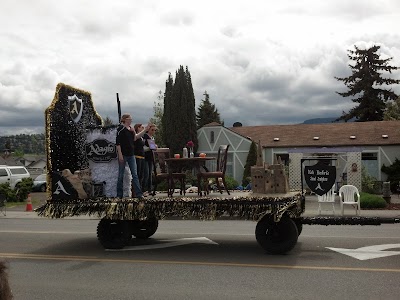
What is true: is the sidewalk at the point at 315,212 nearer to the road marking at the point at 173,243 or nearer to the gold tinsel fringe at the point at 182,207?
the road marking at the point at 173,243

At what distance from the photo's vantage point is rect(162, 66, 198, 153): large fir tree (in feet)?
125

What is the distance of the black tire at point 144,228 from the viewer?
10.5 m

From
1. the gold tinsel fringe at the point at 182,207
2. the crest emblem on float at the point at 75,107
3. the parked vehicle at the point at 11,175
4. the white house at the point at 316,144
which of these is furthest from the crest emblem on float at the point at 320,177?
the parked vehicle at the point at 11,175

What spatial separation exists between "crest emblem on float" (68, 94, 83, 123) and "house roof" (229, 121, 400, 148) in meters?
24.2

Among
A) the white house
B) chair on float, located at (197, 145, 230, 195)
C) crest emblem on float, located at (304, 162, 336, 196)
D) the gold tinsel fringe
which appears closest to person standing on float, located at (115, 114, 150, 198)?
the gold tinsel fringe

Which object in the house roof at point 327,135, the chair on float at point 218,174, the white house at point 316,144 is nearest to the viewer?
the chair on float at point 218,174

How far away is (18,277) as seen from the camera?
7.32 metres

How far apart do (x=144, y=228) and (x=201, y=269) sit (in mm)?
3298

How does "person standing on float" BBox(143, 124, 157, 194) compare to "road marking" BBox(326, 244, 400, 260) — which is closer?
"road marking" BBox(326, 244, 400, 260)

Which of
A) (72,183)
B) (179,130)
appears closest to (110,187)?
(72,183)

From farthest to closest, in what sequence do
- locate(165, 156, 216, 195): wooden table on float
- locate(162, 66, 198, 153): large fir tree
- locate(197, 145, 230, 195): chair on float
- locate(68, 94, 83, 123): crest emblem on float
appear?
locate(162, 66, 198, 153): large fir tree, locate(165, 156, 216, 195): wooden table on float, locate(68, 94, 83, 123): crest emblem on float, locate(197, 145, 230, 195): chair on float

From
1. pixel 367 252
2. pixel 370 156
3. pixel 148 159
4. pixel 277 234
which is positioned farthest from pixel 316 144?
pixel 277 234

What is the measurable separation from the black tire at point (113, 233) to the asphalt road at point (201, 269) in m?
0.21

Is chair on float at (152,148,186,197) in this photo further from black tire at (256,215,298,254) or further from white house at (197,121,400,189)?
white house at (197,121,400,189)
